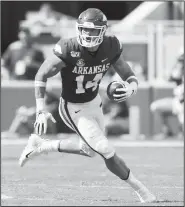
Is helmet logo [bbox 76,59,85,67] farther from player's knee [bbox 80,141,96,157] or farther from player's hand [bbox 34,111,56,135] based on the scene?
player's knee [bbox 80,141,96,157]

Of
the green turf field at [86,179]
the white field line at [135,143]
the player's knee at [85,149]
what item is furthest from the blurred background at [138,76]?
the player's knee at [85,149]

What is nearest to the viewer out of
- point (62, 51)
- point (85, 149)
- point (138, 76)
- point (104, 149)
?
point (104, 149)

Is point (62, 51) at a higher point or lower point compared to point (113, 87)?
higher

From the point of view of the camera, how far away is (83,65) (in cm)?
647

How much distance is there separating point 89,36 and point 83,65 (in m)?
0.25

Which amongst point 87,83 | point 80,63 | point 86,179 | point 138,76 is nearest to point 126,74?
point 87,83

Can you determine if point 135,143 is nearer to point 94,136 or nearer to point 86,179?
point 86,179

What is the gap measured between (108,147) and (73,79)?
689 millimetres

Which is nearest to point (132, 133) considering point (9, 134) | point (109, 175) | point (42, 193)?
point (9, 134)

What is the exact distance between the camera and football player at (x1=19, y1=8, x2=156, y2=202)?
6387mm

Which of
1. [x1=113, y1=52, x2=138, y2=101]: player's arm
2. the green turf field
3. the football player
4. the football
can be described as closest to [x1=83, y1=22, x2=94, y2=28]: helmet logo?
the football player

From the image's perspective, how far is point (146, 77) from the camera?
1317 cm

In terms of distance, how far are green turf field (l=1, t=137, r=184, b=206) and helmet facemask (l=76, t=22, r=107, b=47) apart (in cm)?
126

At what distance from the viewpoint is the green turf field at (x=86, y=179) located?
6.45 metres
